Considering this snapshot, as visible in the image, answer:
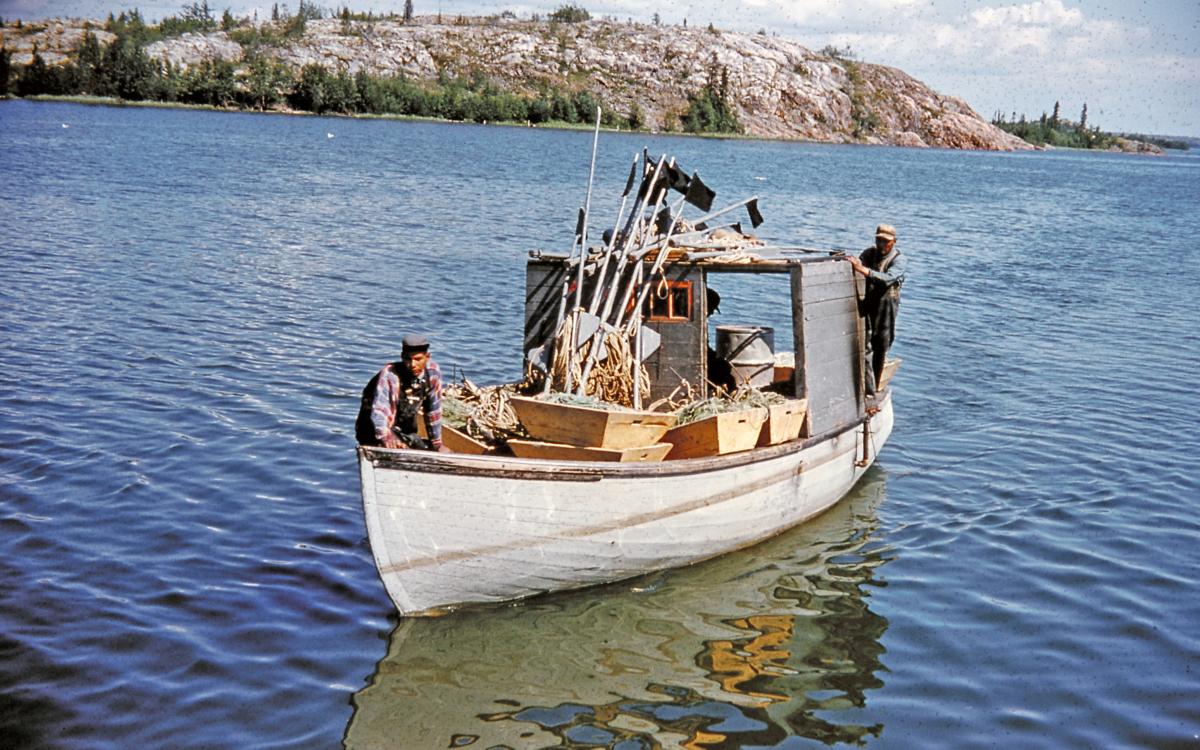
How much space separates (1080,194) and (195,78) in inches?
3863

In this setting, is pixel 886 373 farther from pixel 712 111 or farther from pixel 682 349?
pixel 712 111

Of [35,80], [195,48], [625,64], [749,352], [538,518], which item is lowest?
[538,518]

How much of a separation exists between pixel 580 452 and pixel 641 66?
166942 mm

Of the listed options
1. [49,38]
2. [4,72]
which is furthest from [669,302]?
[49,38]

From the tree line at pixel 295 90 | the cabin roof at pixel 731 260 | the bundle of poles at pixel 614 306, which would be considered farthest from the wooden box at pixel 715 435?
the tree line at pixel 295 90

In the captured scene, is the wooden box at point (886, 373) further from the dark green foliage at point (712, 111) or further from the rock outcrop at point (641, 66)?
the dark green foliage at point (712, 111)

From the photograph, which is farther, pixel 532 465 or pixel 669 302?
pixel 669 302

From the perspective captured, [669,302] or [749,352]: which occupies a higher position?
[669,302]

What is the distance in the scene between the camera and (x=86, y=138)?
217 ft

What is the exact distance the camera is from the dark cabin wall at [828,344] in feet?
42.7

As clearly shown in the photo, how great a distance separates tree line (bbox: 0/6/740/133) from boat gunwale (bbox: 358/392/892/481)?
4416 inches

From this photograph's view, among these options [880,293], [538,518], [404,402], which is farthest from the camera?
[880,293]

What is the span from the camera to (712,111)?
153 m

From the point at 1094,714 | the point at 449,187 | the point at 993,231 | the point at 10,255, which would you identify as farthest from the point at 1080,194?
the point at 1094,714
